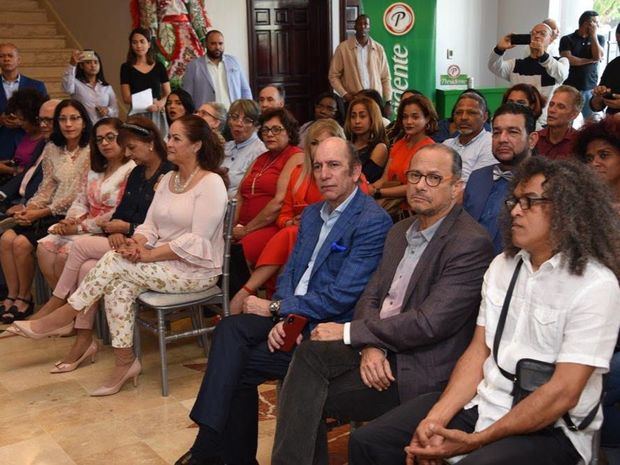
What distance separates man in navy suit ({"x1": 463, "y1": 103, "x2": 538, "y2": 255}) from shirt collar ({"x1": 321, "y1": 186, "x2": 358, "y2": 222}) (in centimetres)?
51

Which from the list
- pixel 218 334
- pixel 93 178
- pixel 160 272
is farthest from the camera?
pixel 93 178

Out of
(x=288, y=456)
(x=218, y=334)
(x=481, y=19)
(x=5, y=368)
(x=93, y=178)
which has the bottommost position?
(x=5, y=368)

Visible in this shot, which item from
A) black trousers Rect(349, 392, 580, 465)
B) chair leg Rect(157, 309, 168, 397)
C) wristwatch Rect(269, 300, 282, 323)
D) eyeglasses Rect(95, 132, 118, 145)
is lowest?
chair leg Rect(157, 309, 168, 397)

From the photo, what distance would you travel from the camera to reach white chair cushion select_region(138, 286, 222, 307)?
370cm

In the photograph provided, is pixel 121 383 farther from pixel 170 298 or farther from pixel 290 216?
pixel 290 216

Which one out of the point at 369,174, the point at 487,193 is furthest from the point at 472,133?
the point at 487,193

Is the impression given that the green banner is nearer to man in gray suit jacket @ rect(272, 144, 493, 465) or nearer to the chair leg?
the chair leg

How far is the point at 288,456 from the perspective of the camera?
2.48m

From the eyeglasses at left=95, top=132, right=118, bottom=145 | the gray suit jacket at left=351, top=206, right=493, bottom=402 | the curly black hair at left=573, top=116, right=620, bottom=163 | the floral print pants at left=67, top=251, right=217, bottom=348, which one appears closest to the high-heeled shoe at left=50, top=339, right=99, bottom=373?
the floral print pants at left=67, top=251, right=217, bottom=348

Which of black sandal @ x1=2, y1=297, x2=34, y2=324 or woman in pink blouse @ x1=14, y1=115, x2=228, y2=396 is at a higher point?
woman in pink blouse @ x1=14, y1=115, x2=228, y2=396

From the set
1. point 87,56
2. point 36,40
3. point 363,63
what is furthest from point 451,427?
point 36,40

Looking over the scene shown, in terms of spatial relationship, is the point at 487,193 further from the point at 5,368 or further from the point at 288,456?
the point at 5,368

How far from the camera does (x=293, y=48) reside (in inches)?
398

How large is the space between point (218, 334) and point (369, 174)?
2.10 meters
